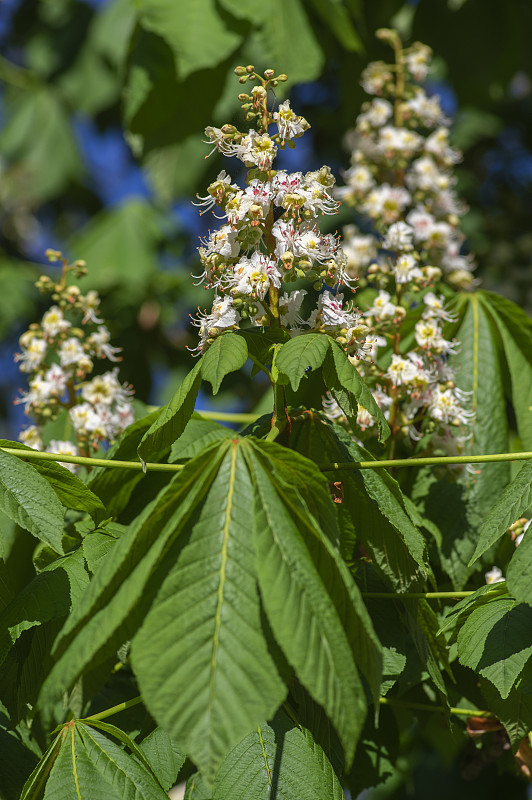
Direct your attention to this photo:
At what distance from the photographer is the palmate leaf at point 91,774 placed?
1068 millimetres

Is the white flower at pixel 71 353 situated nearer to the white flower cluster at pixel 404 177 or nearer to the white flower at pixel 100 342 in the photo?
the white flower at pixel 100 342

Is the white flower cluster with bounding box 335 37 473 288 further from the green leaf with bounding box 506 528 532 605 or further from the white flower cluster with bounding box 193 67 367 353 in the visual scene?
the green leaf with bounding box 506 528 532 605

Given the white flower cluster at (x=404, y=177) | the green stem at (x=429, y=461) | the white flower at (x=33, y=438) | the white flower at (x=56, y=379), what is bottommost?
the white flower at (x=33, y=438)

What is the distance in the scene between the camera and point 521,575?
1032 mm

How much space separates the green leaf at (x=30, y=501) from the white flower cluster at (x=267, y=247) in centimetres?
30

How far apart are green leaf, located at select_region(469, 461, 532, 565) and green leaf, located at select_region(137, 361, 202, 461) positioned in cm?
42

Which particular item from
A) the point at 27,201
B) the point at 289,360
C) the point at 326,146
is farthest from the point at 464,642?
the point at 27,201

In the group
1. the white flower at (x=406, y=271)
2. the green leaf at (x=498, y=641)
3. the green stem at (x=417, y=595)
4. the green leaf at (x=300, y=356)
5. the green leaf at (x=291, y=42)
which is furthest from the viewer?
the green leaf at (x=291, y=42)

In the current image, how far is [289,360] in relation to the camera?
1.03 m

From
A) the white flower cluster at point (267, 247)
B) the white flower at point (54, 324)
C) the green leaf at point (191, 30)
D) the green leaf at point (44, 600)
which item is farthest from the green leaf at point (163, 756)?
the green leaf at point (191, 30)

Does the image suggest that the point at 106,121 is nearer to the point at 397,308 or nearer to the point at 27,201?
the point at 27,201

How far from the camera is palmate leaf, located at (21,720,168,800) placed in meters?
1.07

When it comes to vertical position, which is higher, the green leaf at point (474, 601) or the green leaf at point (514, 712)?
the green leaf at point (474, 601)

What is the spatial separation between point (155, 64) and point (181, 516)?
1809 mm
